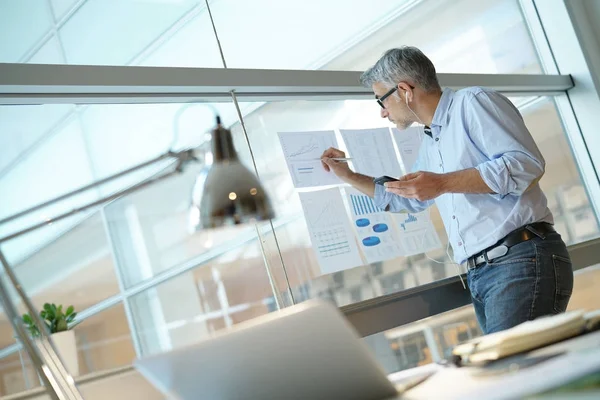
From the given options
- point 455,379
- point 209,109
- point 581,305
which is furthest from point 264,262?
point 581,305

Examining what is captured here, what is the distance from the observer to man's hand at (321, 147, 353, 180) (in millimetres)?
3057

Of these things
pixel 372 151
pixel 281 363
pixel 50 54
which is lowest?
pixel 281 363

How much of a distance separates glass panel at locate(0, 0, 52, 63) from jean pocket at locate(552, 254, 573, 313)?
76.7 inches

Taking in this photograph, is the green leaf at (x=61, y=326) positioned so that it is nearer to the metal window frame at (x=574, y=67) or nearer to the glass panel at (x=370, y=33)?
the glass panel at (x=370, y=33)

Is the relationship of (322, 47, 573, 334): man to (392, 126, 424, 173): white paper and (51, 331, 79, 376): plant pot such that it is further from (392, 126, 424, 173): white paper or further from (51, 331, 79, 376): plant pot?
(51, 331, 79, 376): plant pot

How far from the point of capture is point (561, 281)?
2477 mm

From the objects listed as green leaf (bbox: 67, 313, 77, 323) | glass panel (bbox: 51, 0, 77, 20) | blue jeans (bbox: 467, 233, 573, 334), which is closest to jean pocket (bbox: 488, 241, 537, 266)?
blue jeans (bbox: 467, 233, 573, 334)

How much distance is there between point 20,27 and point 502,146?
172 cm

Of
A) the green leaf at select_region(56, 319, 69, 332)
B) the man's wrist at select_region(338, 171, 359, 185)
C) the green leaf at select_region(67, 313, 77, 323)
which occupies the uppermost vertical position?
the man's wrist at select_region(338, 171, 359, 185)

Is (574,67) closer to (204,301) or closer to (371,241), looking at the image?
(371,241)

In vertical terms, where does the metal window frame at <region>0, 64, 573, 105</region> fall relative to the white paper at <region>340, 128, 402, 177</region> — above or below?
above

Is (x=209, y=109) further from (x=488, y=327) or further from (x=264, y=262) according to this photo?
(x=488, y=327)

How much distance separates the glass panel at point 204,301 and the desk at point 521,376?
127cm

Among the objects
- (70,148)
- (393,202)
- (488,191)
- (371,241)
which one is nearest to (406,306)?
(371,241)
